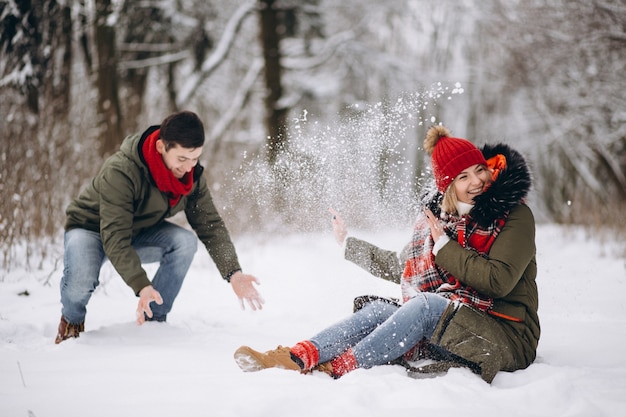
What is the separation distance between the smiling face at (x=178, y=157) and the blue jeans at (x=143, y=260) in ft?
1.76

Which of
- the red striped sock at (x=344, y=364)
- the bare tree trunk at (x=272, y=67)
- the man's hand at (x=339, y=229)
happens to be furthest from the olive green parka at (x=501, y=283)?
the bare tree trunk at (x=272, y=67)

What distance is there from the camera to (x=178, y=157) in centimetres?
318

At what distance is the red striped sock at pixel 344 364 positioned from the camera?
2.54 m

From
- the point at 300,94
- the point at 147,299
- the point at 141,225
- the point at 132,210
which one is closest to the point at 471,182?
the point at 147,299

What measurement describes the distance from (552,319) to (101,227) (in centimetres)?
302

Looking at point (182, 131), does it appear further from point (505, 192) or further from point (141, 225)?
point (505, 192)

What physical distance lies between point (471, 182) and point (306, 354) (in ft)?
3.72

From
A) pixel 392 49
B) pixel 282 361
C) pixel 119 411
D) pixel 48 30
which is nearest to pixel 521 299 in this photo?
pixel 282 361

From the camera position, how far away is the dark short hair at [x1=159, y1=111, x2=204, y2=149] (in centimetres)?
312

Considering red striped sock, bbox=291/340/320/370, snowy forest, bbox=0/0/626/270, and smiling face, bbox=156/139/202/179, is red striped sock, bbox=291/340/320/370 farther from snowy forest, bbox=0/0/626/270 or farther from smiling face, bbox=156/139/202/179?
snowy forest, bbox=0/0/626/270

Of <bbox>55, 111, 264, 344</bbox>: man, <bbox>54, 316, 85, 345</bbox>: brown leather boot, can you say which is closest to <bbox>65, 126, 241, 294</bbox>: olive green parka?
<bbox>55, 111, 264, 344</bbox>: man

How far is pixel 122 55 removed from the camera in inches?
450

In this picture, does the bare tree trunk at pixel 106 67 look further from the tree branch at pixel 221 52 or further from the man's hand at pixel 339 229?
the man's hand at pixel 339 229

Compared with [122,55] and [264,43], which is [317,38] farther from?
[122,55]
